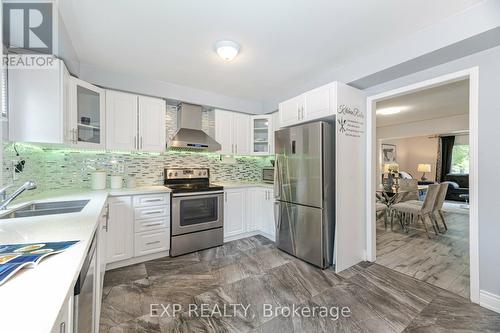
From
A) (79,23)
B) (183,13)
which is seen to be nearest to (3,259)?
(183,13)

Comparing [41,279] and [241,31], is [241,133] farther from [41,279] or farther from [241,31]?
[41,279]

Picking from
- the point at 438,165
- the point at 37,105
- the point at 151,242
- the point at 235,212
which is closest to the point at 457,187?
the point at 438,165

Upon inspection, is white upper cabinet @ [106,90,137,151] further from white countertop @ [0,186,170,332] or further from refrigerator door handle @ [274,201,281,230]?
refrigerator door handle @ [274,201,281,230]

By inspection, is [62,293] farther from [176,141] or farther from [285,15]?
[176,141]

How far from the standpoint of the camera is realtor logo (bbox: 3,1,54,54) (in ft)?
5.07

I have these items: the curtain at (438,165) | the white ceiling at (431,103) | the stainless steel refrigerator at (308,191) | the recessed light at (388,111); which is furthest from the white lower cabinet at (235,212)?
the curtain at (438,165)

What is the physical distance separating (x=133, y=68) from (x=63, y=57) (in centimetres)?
72

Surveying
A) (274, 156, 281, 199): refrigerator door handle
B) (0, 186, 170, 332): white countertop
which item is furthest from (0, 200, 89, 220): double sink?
(274, 156, 281, 199): refrigerator door handle

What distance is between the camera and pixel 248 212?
3469 millimetres

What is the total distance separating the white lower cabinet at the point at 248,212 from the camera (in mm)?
3281

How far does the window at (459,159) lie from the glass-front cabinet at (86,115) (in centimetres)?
1025

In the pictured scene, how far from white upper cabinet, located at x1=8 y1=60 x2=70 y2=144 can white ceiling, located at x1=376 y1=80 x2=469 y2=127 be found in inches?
182

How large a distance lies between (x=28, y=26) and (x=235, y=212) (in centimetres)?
294

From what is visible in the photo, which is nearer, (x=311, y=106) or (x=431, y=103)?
(x=311, y=106)
